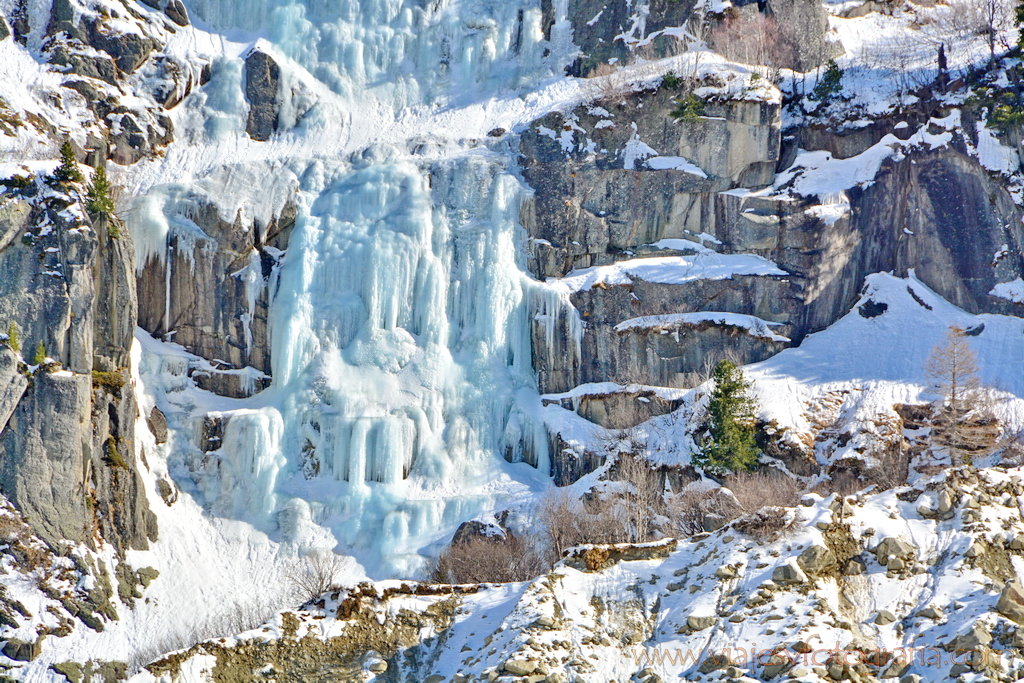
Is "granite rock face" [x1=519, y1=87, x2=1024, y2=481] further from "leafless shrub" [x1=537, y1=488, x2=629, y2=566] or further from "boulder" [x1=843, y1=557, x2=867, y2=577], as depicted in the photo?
"boulder" [x1=843, y1=557, x2=867, y2=577]

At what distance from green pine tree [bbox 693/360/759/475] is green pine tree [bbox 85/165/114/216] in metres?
21.1

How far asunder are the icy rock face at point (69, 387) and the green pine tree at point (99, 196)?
17.6 inches

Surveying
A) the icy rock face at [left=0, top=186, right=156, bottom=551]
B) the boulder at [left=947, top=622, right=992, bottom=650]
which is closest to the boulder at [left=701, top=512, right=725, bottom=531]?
the boulder at [left=947, top=622, right=992, bottom=650]

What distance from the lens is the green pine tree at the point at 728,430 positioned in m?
43.0

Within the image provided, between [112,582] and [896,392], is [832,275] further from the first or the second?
[112,582]

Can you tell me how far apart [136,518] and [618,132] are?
2298 cm

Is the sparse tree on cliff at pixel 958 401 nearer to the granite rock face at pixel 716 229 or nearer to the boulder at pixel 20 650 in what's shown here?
the granite rock face at pixel 716 229

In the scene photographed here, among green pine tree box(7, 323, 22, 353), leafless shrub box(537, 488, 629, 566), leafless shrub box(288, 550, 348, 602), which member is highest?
green pine tree box(7, 323, 22, 353)

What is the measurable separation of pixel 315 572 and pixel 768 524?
60.2 ft

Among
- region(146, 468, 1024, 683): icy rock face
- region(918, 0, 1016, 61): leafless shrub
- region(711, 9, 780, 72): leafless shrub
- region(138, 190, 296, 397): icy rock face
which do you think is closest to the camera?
region(146, 468, 1024, 683): icy rock face

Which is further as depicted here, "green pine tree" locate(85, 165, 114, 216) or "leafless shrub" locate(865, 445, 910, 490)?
"leafless shrub" locate(865, 445, 910, 490)

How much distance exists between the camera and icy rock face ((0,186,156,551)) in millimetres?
39031

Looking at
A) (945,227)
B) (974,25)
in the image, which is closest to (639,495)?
(945,227)

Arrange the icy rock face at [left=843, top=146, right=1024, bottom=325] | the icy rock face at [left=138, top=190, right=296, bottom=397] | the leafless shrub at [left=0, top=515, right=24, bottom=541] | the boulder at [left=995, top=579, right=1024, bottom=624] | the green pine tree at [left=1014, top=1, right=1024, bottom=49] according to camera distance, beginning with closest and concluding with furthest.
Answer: the boulder at [left=995, top=579, right=1024, bottom=624] → the leafless shrub at [left=0, top=515, right=24, bottom=541] → the icy rock face at [left=138, top=190, right=296, bottom=397] → the icy rock face at [left=843, top=146, right=1024, bottom=325] → the green pine tree at [left=1014, top=1, right=1024, bottom=49]
